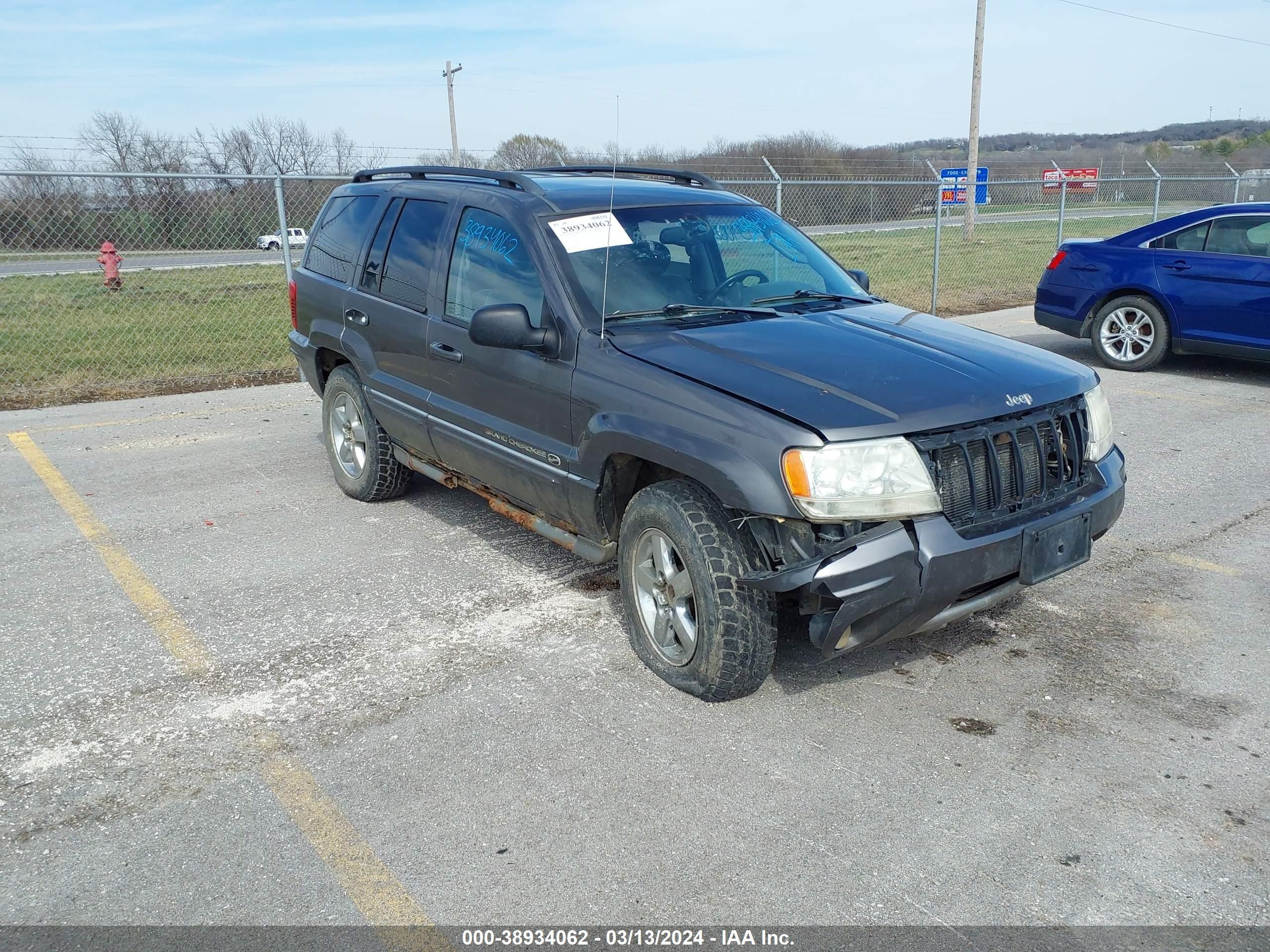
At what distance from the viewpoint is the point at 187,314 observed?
47.5 feet

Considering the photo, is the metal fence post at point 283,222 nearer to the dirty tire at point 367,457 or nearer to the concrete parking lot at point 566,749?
the dirty tire at point 367,457

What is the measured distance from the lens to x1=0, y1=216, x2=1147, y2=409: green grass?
33.4 feet

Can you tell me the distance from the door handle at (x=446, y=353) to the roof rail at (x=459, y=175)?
0.79 m

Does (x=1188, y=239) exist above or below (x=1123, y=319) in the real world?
above

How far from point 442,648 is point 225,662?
851 mm

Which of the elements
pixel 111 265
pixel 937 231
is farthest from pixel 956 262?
pixel 111 265

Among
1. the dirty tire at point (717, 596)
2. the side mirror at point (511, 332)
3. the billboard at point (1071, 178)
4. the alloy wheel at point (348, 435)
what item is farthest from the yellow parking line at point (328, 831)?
the billboard at point (1071, 178)

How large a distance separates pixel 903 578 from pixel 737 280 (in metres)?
1.82

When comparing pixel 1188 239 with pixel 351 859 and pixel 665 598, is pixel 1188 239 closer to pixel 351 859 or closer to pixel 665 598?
pixel 665 598

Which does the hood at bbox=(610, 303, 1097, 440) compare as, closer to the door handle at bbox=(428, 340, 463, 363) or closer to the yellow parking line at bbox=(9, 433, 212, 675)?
the door handle at bbox=(428, 340, 463, 363)

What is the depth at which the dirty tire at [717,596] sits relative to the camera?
346 cm

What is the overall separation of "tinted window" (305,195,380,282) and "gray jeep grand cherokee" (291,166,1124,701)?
0.77 feet

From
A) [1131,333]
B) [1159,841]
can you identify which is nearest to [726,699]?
[1159,841]

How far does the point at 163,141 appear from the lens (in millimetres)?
15000
